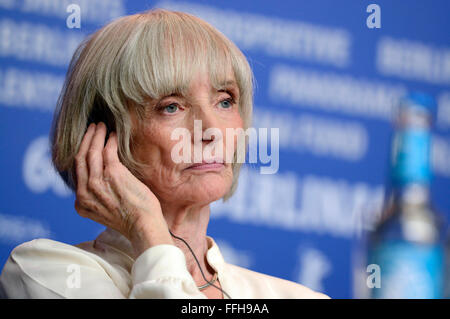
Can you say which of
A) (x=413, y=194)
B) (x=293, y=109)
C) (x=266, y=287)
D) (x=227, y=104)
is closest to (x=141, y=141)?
(x=227, y=104)

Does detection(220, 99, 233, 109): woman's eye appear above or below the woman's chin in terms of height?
above

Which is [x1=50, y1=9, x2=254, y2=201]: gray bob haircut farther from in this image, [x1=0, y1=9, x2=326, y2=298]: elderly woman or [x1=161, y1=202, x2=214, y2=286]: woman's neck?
[x1=161, y1=202, x2=214, y2=286]: woman's neck

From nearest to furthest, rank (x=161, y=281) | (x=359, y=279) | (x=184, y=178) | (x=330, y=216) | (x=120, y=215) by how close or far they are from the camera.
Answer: (x=359, y=279)
(x=161, y=281)
(x=120, y=215)
(x=184, y=178)
(x=330, y=216)

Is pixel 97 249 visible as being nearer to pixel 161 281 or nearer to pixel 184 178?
pixel 184 178

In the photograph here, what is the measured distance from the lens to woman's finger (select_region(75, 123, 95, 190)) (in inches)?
47.7

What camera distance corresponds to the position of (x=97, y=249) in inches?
51.4

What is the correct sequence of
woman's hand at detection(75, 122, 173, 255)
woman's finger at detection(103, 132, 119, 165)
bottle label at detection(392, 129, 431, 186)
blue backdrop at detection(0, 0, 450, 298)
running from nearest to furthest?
1. bottle label at detection(392, 129, 431, 186)
2. woman's hand at detection(75, 122, 173, 255)
3. woman's finger at detection(103, 132, 119, 165)
4. blue backdrop at detection(0, 0, 450, 298)

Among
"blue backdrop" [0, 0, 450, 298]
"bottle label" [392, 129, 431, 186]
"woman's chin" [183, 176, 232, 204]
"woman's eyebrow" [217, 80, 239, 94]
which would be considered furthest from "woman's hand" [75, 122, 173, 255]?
"blue backdrop" [0, 0, 450, 298]

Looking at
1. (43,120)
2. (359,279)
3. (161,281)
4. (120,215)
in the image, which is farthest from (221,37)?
(43,120)

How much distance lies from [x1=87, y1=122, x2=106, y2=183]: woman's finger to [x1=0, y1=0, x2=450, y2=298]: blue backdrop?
2.68 ft

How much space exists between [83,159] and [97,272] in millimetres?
255

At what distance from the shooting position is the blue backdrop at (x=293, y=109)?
2055mm

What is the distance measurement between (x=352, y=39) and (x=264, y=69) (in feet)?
1.23

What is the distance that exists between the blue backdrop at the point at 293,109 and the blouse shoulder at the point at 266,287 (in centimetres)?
58
